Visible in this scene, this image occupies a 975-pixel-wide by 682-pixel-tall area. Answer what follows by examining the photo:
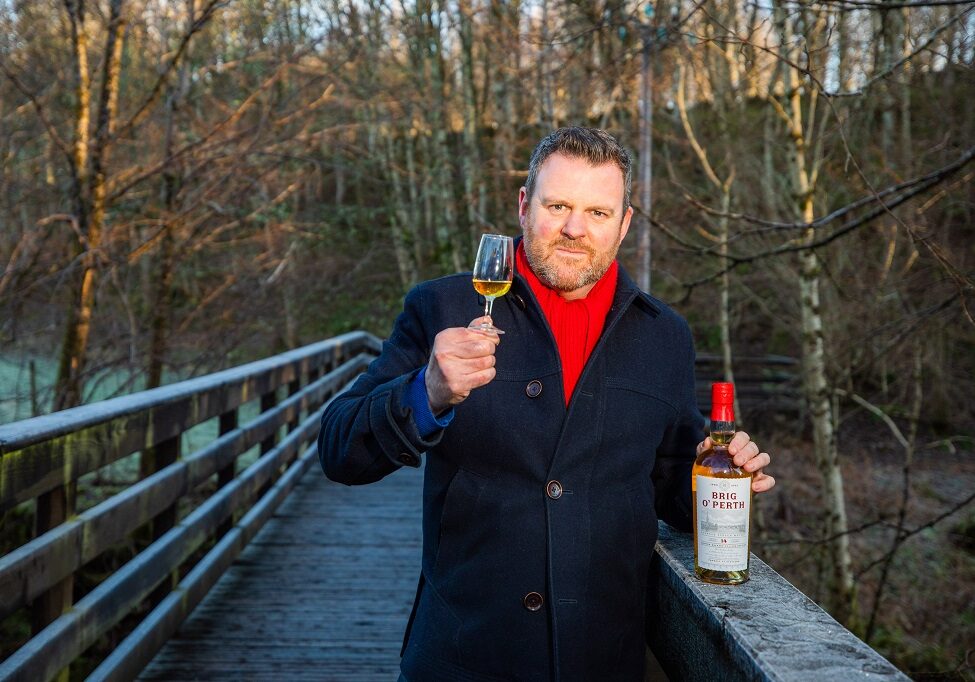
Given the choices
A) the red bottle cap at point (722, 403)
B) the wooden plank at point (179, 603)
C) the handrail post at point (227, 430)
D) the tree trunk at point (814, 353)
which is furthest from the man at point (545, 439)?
the tree trunk at point (814, 353)

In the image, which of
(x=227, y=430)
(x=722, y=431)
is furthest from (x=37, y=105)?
(x=722, y=431)

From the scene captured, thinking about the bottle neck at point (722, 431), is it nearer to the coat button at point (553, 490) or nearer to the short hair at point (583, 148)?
the coat button at point (553, 490)

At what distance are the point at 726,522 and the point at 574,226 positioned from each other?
809 mm

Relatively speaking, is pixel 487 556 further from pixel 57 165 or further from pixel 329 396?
pixel 57 165

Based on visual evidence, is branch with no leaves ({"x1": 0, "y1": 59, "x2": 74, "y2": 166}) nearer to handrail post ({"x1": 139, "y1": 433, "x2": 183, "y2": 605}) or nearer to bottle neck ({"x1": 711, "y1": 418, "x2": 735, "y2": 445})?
handrail post ({"x1": 139, "y1": 433, "x2": 183, "y2": 605})

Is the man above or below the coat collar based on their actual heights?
below

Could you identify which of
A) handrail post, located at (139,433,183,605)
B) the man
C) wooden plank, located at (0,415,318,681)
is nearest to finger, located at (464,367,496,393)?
the man

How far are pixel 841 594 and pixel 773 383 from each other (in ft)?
31.8

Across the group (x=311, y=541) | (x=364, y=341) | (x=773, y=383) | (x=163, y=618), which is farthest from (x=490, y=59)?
(x=163, y=618)

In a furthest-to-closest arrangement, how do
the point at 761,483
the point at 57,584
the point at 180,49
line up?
the point at 180,49 → the point at 57,584 → the point at 761,483

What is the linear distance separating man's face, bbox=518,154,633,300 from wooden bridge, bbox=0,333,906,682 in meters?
0.74

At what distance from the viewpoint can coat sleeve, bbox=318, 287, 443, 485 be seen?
2.01m

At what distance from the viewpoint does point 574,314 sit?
2348mm

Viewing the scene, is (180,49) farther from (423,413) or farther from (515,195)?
(423,413)
